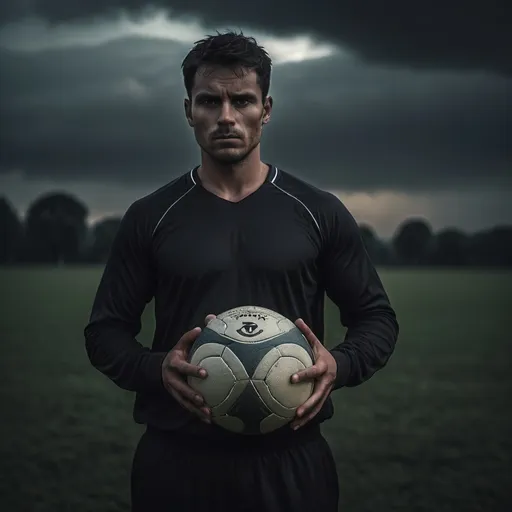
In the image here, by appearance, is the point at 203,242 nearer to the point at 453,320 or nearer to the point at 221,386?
the point at 221,386

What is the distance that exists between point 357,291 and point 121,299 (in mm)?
1064

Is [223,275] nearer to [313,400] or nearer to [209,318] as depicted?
[209,318]

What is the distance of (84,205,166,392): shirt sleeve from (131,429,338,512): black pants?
0.36m

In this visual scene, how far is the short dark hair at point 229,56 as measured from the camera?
348 centimetres

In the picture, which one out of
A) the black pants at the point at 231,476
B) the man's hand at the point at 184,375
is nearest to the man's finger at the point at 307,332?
the man's hand at the point at 184,375

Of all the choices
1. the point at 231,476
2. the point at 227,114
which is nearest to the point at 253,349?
the point at 231,476

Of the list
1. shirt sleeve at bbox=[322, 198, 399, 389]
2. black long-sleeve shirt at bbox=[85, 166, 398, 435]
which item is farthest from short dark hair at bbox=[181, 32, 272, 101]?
shirt sleeve at bbox=[322, 198, 399, 389]

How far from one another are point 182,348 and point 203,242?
0.52m

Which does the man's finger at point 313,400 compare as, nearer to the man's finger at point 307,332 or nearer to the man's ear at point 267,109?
the man's finger at point 307,332

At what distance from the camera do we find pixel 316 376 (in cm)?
318

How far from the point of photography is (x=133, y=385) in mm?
3459

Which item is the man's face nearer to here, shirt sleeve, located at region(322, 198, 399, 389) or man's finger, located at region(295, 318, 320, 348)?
shirt sleeve, located at region(322, 198, 399, 389)

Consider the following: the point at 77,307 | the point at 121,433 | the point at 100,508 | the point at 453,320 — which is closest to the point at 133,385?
the point at 100,508

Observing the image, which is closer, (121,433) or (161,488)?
(161,488)
